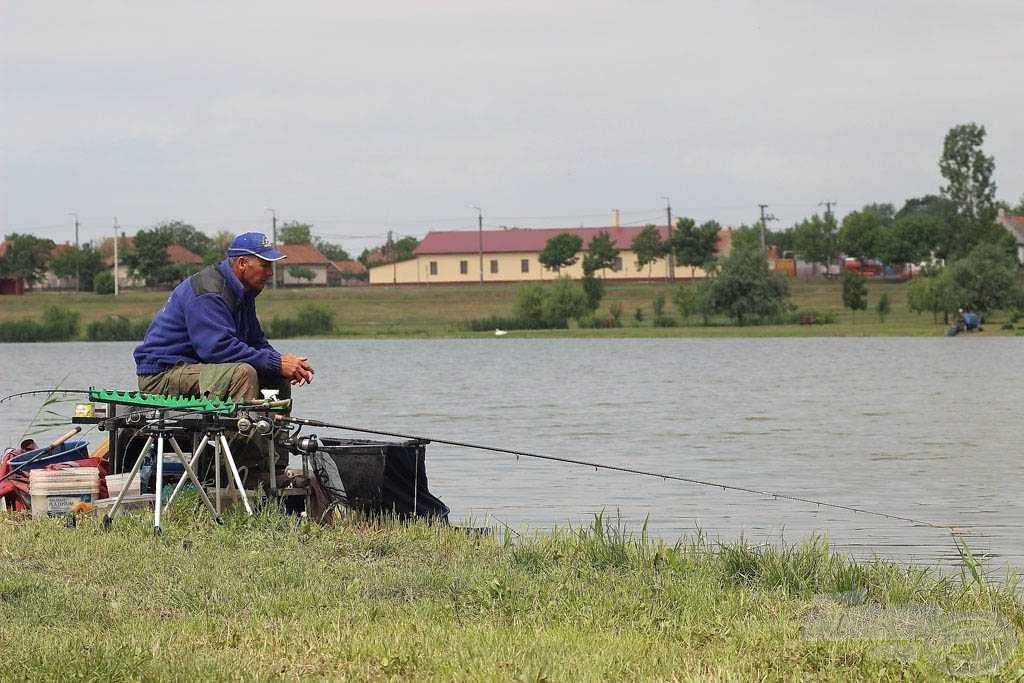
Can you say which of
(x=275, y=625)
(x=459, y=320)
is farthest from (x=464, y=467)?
(x=459, y=320)

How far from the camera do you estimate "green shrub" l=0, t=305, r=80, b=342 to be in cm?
8394

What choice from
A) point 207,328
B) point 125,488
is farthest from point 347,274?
point 125,488

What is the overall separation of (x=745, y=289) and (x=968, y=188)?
1787cm

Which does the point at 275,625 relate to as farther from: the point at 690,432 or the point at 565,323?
the point at 565,323

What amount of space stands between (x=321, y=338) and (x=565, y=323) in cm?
1380

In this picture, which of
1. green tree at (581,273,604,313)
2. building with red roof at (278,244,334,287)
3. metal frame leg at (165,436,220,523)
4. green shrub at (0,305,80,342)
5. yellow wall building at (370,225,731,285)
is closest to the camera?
metal frame leg at (165,436,220,523)

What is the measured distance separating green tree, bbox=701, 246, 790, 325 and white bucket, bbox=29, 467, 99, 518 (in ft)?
248

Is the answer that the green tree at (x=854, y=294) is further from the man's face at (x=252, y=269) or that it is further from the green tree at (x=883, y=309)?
the man's face at (x=252, y=269)

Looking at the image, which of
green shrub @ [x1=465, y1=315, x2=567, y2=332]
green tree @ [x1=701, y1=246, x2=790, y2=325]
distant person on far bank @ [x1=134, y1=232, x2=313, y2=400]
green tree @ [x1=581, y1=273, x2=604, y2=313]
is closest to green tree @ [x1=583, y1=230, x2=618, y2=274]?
green tree @ [x1=581, y1=273, x2=604, y2=313]

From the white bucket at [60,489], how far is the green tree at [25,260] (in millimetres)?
114116

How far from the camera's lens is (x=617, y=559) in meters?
8.38

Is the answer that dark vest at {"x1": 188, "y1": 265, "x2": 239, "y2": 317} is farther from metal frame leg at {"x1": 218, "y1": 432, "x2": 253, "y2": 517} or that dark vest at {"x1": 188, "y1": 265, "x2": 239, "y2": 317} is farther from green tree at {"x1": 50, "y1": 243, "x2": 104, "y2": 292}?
green tree at {"x1": 50, "y1": 243, "x2": 104, "y2": 292}

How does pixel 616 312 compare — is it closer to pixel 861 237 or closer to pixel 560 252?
pixel 560 252

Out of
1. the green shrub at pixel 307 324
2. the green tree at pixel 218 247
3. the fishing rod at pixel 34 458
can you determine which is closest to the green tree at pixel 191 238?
the green tree at pixel 218 247
